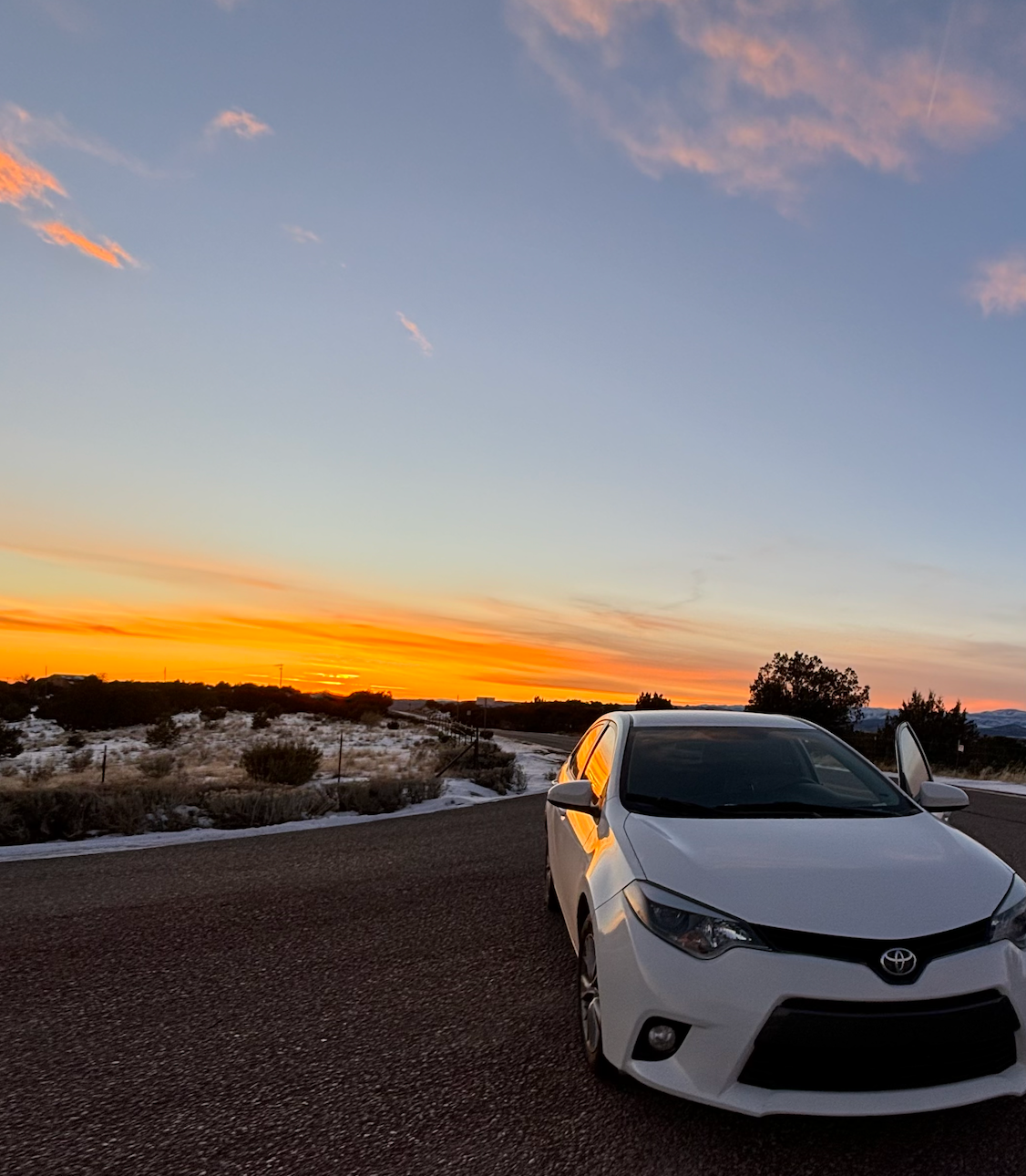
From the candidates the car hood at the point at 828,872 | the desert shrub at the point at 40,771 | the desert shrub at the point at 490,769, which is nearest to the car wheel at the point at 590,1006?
the car hood at the point at 828,872

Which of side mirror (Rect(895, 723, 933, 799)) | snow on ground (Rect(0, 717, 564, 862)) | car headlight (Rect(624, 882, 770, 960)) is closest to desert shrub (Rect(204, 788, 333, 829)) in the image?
snow on ground (Rect(0, 717, 564, 862))

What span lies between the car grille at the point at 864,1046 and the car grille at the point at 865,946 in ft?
0.38

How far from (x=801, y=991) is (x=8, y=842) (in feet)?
32.9

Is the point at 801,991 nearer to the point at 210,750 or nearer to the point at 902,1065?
the point at 902,1065

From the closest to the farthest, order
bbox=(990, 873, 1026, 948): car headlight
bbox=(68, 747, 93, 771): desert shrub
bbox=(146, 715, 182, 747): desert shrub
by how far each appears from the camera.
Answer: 1. bbox=(990, 873, 1026, 948): car headlight
2. bbox=(68, 747, 93, 771): desert shrub
3. bbox=(146, 715, 182, 747): desert shrub

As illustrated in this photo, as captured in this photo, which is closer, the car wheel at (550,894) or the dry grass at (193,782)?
the car wheel at (550,894)

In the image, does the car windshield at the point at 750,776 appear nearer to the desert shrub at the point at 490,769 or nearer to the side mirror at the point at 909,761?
the side mirror at the point at 909,761

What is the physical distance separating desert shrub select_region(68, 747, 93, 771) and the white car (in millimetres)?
24971

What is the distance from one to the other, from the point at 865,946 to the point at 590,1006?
122 cm

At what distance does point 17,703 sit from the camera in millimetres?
44719

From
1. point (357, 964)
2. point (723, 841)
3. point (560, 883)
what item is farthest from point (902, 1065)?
point (357, 964)

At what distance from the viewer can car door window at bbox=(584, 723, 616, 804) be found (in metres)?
4.47

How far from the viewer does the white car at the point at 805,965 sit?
2695 mm

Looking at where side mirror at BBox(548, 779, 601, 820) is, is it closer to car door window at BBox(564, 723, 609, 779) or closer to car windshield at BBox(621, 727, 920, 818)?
car windshield at BBox(621, 727, 920, 818)
